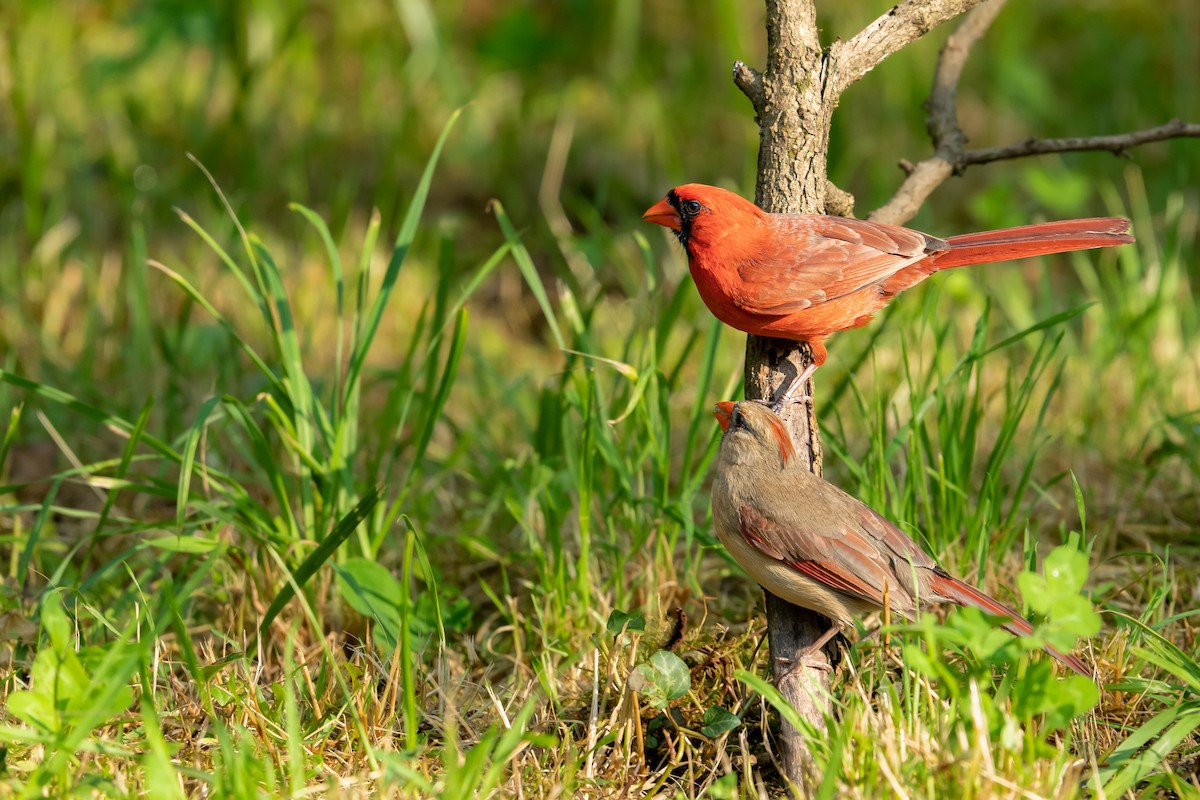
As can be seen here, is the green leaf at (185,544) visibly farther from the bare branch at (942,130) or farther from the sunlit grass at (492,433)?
the bare branch at (942,130)

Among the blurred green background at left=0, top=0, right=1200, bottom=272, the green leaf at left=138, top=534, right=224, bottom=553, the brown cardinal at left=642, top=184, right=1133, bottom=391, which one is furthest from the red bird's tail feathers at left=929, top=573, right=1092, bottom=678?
the blurred green background at left=0, top=0, right=1200, bottom=272

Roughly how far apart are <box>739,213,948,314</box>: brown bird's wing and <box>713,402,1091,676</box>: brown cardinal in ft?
0.74

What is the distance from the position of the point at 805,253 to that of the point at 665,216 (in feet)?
1.10

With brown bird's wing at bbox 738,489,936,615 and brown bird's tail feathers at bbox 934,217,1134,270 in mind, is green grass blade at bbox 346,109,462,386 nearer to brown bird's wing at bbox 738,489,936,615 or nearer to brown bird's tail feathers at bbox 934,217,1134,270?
brown bird's wing at bbox 738,489,936,615

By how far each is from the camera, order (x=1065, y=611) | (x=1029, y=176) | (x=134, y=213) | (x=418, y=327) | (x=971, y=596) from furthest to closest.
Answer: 1. (x=1029, y=176)
2. (x=134, y=213)
3. (x=418, y=327)
4. (x=971, y=596)
5. (x=1065, y=611)

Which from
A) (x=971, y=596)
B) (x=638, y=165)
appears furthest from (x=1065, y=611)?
(x=638, y=165)

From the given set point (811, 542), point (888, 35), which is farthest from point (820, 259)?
point (811, 542)

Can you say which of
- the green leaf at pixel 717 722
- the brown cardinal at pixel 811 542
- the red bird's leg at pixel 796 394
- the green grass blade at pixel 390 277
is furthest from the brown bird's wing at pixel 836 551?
the green grass blade at pixel 390 277

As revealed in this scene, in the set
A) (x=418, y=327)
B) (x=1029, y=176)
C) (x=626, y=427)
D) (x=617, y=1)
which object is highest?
(x=617, y=1)

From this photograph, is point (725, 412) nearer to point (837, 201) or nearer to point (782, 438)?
point (782, 438)

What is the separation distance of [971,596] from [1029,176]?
136 inches

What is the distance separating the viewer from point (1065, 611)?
200 centimetres

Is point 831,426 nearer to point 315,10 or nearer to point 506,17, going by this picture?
point 506,17

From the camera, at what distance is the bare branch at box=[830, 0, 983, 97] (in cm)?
245
